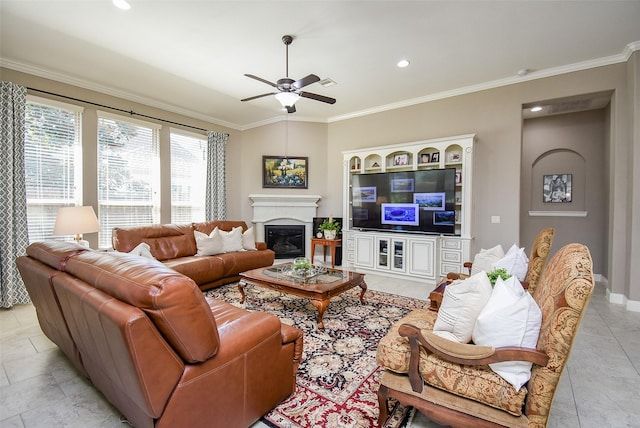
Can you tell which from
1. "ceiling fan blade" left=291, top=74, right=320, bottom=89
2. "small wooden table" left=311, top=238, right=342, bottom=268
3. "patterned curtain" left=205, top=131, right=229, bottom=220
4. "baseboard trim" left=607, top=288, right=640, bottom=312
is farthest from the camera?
"patterned curtain" left=205, top=131, right=229, bottom=220

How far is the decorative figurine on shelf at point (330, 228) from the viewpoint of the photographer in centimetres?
570

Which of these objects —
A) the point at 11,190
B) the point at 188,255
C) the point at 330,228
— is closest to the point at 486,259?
the point at 330,228

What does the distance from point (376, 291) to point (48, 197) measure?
15.5 ft

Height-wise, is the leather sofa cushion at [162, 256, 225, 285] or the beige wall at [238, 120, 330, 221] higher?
the beige wall at [238, 120, 330, 221]

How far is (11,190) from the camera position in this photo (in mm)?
3482

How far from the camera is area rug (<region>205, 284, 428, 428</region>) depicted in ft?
5.62

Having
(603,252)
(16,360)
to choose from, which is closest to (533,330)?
(16,360)

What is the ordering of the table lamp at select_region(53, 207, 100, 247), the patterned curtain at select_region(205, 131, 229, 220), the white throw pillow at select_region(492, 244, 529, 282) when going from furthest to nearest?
the patterned curtain at select_region(205, 131, 229, 220) < the table lamp at select_region(53, 207, 100, 247) < the white throw pillow at select_region(492, 244, 529, 282)

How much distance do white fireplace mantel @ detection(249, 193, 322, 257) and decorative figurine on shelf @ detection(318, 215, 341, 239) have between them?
A: 24.0 inches

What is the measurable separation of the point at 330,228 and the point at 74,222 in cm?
387

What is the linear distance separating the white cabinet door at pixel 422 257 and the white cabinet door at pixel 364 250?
0.73 meters

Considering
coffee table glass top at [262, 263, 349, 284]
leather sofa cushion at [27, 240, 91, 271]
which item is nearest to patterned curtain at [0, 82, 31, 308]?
leather sofa cushion at [27, 240, 91, 271]

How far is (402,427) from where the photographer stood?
5.35 feet

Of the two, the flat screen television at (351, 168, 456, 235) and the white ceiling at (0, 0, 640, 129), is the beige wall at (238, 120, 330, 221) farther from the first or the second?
the white ceiling at (0, 0, 640, 129)
